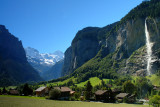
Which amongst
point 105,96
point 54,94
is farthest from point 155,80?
point 54,94

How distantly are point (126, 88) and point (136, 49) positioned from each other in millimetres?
99549

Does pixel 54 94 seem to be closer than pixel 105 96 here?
Yes

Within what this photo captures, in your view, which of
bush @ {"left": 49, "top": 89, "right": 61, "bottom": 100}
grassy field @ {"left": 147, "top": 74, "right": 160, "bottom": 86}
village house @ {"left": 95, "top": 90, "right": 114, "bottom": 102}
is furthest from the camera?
grassy field @ {"left": 147, "top": 74, "right": 160, "bottom": 86}

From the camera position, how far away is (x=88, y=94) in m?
90.2

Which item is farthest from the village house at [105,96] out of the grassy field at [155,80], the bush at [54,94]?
the grassy field at [155,80]

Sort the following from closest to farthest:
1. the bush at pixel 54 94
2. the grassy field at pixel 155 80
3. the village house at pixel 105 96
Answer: the bush at pixel 54 94 < the village house at pixel 105 96 < the grassy field at pixel 155 80

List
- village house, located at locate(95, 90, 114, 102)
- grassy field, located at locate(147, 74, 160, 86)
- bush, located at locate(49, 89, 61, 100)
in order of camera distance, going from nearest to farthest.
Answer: bush, located at locate(49, 89, 61, 100), village house, located at locate(95, 90, 114, 102), grassy field, located at locate(147, 74, 160, 86)

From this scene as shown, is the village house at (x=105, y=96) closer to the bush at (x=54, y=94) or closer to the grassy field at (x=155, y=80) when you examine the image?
the bush at (x=54, y=94)

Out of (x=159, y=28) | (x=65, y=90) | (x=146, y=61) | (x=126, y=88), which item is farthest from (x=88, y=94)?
(x=159, y=28)

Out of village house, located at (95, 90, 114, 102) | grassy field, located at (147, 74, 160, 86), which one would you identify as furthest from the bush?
grassy field, located at (147, 74, 160, 86)

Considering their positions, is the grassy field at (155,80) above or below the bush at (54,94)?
above

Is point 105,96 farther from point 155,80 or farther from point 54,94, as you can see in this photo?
point 155,80

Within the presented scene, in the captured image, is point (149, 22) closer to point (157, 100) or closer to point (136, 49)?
point (136, 49)

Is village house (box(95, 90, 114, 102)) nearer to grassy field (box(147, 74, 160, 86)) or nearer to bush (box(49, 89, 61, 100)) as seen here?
bush (box(49, 89, 61, 100))
